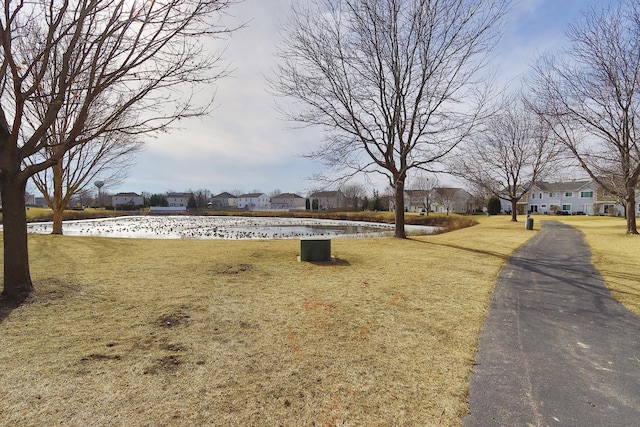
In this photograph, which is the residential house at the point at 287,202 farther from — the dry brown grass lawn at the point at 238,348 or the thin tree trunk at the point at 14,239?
the thin tree trunk at the point at 14,239

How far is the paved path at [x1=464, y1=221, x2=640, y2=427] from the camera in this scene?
Answer: 105 inches

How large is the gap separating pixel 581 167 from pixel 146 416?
2420 cm

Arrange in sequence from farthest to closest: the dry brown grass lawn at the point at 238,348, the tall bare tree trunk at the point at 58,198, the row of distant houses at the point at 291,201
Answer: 1. the row of distant houses at the point at 291,201
2. the tall bare tree trunk at the point at 58,198
3. the dry brown grass lawn at the point at 238,348

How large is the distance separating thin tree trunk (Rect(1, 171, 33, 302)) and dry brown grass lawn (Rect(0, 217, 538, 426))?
32 cm

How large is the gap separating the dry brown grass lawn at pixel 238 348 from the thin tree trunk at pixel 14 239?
12.6 inches

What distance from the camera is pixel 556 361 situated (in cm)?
356

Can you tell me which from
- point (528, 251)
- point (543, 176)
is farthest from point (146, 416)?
point (543, 176)

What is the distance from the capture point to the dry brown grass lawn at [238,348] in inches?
100

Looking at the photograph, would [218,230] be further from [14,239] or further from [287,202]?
[287,202]

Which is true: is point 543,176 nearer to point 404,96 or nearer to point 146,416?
point 404,96

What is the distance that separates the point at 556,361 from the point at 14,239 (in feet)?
25.3

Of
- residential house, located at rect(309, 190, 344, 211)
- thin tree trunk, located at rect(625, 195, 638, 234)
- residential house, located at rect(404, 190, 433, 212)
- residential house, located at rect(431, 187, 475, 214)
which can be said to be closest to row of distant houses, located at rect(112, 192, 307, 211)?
residential house, located at rect(309, 190, 344, 211)

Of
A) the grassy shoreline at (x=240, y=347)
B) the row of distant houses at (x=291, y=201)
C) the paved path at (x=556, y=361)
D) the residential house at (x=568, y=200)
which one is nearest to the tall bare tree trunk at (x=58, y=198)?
the grassy shoreline at (x=240, y=347)

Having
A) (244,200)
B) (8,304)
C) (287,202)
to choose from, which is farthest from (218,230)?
(244,200)
